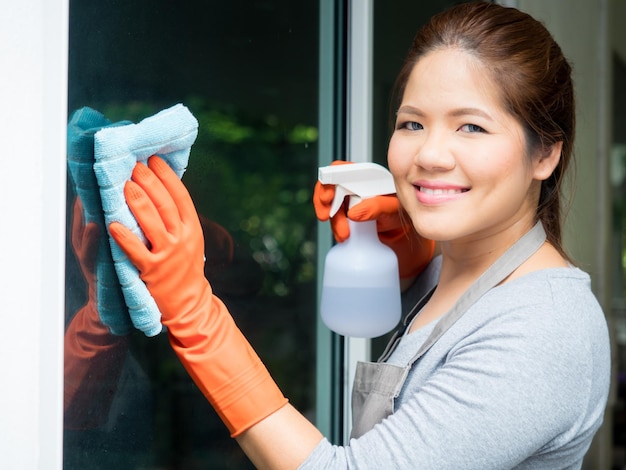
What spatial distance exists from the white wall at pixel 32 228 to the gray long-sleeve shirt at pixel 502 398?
0.36 metres

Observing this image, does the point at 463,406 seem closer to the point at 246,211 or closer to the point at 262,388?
the point at 262,388

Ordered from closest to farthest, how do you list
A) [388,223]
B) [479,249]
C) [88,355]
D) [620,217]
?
1. [88,355]
2. [479,249]
3. [388,223]
4. [620,217]

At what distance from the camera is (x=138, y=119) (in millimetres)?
1182

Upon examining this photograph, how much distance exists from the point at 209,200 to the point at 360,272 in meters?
0.31

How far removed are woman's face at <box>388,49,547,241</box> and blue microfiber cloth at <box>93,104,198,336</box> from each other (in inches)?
13.9

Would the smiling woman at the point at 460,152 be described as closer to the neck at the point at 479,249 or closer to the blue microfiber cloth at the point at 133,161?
the neck at the point at 479,249

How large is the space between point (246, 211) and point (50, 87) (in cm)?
60

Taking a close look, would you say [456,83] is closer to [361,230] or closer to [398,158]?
[398,158]

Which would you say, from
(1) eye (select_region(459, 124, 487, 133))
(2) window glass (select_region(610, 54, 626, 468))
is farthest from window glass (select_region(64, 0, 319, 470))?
(2) window glass (select_region(610, 54, 626, 468))

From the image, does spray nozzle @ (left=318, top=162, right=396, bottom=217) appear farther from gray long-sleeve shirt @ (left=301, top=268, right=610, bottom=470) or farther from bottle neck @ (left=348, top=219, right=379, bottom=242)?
gray long-sleeve shirt @ (left=301, top=268, right=610, bottom=470)

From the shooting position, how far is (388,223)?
1476 millimetres

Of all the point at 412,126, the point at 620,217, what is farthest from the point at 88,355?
the point at 620,217

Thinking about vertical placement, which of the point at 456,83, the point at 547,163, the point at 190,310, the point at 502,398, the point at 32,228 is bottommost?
the point at 502,398

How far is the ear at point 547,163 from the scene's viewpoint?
1.19 meters
